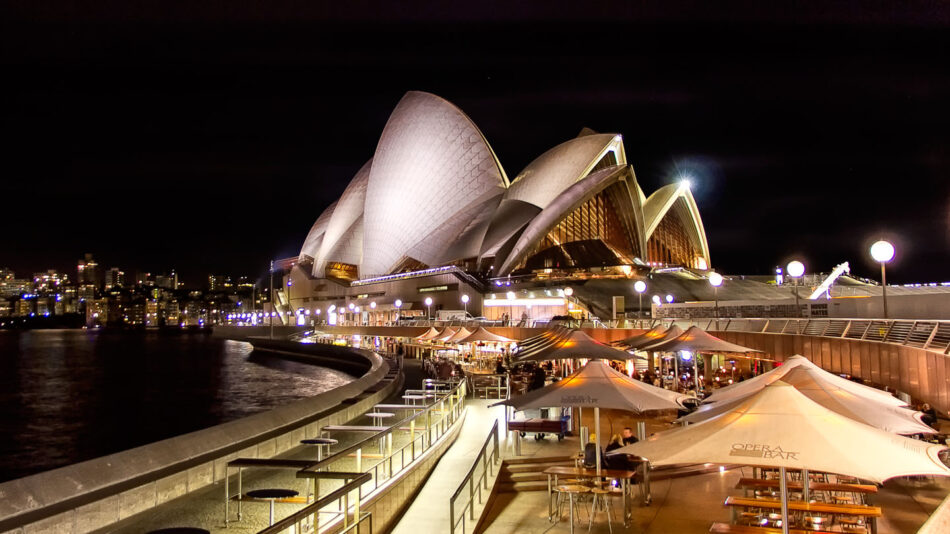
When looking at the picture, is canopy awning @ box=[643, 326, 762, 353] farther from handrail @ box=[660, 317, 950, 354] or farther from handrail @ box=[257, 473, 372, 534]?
handrail @ box=[257, 473, 372, 534]

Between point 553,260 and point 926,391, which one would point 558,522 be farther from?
point 553,260

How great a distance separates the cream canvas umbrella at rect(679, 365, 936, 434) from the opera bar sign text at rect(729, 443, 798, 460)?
4.87 feet

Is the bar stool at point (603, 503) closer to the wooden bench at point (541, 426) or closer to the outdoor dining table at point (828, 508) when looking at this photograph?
the outdoor dining table at point (828, 508)

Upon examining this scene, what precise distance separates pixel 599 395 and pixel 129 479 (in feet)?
17.6

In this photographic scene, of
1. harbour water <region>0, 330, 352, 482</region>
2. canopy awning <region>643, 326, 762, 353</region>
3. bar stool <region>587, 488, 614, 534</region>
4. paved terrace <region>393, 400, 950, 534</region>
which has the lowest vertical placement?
harbour water <region>0, 330, 352, 482</region>

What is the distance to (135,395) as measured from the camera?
3328cm

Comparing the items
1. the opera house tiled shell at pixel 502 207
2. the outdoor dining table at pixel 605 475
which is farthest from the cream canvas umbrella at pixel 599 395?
the opera house tiled shell at pixel 502 207

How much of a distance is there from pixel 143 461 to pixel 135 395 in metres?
29.2

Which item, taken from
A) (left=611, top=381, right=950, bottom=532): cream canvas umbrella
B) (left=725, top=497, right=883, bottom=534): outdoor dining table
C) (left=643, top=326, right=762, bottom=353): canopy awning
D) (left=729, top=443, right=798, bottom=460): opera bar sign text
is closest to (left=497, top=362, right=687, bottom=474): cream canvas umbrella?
(left=725, top=497, right=883, bottom=534): outdoor dining table

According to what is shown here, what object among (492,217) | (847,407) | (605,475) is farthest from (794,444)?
(492,217)

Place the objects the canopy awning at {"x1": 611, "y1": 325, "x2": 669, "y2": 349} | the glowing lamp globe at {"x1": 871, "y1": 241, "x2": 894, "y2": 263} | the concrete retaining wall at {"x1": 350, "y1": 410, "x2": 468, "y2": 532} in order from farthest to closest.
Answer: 1. the canopy awning at {"x1": 611, "y1": 325, "x2": 669, "y2": 349}
2. the glowing lamp globe at {"x1": 871, "y1": 241, "x2": 894, "y2": 263}
3. the concrete retaining wall at {"x1": 350, "y1": 410, "x2": 468, "y2": 532}

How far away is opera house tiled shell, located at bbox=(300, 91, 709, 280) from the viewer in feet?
171

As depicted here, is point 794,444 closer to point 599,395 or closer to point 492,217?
point 599,395

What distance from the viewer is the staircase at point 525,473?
9.76 meters
